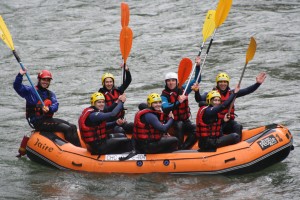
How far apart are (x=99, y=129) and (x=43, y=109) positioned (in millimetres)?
1055

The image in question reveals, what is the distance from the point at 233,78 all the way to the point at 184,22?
6028 mm

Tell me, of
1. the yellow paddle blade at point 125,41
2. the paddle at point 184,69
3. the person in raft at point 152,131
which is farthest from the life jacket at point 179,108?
the yellow paddle blade at point 125,41

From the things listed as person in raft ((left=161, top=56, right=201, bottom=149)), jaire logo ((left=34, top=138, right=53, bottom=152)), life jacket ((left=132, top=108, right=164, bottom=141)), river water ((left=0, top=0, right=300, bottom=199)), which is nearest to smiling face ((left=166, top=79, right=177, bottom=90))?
person in raft ((left=161, top=56, right=201, bottom=149))

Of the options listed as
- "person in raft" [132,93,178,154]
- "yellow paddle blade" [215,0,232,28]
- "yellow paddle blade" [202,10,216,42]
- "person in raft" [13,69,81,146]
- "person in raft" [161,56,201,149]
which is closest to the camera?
"person in raft" [132,93,178,154]

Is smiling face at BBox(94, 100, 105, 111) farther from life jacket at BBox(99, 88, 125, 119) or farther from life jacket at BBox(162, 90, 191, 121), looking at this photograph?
life jacket at BBox(162, 90, 191, 121)

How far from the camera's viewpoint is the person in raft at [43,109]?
1034 centimetres

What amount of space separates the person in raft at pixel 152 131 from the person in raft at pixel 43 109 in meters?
1.29

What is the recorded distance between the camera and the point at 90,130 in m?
9.72

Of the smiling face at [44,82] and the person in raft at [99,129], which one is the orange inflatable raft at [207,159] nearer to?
the person in raft at [99,129]

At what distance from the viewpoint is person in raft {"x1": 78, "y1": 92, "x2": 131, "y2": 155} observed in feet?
31.3

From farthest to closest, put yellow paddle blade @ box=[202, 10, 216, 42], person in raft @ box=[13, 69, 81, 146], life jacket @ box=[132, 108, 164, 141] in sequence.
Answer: yellow paddle blade @ box=[202, 10, 216, 42]
person in raft @ box=[13, 69, 81, 146]
life jacket @ box=[132, 108, 164, 141]

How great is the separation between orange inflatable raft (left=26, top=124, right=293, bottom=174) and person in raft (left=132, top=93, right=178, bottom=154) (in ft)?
0.36

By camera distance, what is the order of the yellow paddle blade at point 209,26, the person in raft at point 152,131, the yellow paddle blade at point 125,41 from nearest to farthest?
1. the person in raft at point 152,131
2. the yellow paddle blade at point 125,41
3. the yellow paddle blade at point 209,26

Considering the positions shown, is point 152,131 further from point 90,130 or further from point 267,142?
point 267,142
